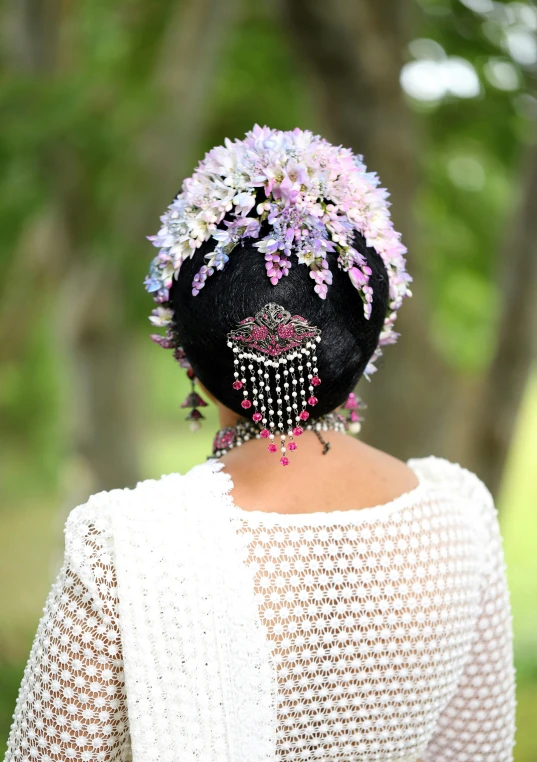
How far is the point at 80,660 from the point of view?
113 centimetres

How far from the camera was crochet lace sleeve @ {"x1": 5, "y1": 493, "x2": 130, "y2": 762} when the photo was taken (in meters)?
1.13

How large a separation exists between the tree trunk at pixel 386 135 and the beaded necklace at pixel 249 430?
2458mm

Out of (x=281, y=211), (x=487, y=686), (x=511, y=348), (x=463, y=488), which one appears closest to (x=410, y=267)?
(x=511, y=348)

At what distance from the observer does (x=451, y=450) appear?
4.23 metres

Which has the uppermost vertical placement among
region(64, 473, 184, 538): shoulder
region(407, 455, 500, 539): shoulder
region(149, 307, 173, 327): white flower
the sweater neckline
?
region(149, 307, 173, 327): white flower

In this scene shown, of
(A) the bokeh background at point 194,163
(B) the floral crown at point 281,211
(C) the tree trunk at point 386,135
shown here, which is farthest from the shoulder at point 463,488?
(C) the tree trunk at point 386,135

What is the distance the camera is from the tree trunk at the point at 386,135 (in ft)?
12.7

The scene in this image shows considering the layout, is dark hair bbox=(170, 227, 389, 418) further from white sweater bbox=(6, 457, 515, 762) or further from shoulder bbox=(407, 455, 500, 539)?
shoulder bbox=(407, 455, 500, 539)

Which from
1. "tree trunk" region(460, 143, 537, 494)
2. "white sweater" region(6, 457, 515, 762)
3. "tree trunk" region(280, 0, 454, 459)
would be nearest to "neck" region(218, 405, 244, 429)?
"white sweater" region(6, 457, 515, 762)

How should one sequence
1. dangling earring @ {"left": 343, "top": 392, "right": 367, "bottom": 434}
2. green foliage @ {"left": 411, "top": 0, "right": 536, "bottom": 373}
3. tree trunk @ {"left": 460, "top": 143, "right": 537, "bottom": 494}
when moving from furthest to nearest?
1. green foliage @ {"left": 411, "top": 0, "right": 536, "bottom": 373}
2. tree trunk @ {"left": 460, "top": 143, "right": 537, "bottom": 494}
3. dangling earring @ {"left": 343, "top": 392, "right": 367, "bottom": 434}

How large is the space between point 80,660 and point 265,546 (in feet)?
0.96

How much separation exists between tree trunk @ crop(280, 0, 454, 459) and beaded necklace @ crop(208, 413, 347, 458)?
2458mm

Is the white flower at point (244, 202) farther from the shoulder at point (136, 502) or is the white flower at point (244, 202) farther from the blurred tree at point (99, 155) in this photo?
the blurred tree at point (99, 155)

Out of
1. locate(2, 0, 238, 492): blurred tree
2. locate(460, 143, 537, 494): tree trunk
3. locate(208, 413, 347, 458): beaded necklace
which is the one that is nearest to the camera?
locate(208, 413, 347, 458): beaded necklace
